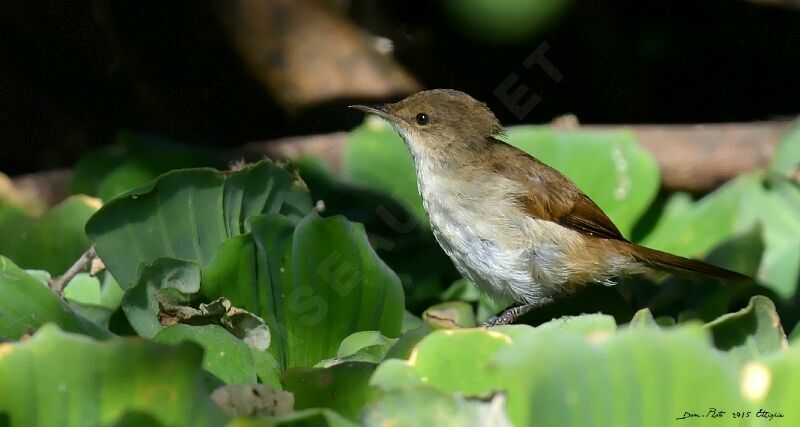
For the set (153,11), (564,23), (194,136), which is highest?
(564,23)

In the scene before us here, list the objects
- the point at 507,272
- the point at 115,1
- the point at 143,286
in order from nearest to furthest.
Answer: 1. the point at 143,286
2. the point at 507,272
3. the point at 115,1

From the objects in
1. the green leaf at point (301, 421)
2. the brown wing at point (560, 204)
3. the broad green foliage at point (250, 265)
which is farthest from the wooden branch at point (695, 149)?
the green leaf at point (301, 421)

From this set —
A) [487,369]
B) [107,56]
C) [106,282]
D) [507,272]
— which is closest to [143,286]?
[106,282]

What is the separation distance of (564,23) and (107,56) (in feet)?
7.60

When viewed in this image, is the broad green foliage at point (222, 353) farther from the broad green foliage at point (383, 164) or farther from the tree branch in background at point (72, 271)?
the broad green foliage at point (383, 164)

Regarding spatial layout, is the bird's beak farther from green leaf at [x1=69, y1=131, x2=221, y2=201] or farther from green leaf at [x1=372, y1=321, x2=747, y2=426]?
green leaf at [x1=372, y1=321, x2=747, y2=426]

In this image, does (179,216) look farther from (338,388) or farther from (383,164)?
(383,164)

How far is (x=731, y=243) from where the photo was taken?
353cm

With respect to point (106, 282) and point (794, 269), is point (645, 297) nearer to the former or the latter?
point (794, 269)

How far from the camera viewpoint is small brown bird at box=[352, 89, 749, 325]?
352 cm

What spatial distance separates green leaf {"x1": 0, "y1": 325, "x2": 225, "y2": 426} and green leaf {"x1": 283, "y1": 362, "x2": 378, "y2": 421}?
0.34m

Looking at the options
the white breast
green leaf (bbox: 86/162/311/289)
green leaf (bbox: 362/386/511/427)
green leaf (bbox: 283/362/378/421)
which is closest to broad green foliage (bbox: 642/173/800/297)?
the white breast

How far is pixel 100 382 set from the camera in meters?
1.90

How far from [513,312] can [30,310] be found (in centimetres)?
162
